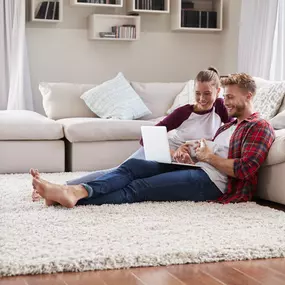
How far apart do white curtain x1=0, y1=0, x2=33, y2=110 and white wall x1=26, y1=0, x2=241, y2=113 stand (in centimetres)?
23

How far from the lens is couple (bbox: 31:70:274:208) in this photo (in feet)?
12.0

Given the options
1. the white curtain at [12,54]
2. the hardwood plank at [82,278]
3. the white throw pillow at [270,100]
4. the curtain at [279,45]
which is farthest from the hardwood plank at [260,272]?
the white curtain at [12,54]

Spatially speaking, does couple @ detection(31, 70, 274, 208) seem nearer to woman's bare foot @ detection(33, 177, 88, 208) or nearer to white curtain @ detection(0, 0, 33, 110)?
woman's bare foot @ detection(33, 177, 88, 208)

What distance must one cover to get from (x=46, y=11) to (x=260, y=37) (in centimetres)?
216

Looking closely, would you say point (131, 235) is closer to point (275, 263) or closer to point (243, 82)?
point (275, 263)

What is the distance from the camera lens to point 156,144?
3.88m

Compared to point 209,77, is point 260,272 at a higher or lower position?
lower

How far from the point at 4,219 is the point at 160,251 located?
994mm

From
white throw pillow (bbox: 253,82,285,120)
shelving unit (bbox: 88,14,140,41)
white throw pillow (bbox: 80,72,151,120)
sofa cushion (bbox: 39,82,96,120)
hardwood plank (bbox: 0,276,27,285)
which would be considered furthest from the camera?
shelving unit (bbox: 88,14,140,41)

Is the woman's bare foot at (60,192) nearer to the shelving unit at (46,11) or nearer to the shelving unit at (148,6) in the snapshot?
the shelving unit at (46,11)

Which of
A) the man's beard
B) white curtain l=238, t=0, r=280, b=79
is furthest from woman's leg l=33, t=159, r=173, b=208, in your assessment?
white curtain l=238, t=0, r=280, b=79

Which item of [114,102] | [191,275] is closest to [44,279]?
[191,275]

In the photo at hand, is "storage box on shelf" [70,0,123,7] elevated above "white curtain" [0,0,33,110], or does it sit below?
above

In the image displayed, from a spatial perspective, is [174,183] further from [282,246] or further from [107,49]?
[107,49]
